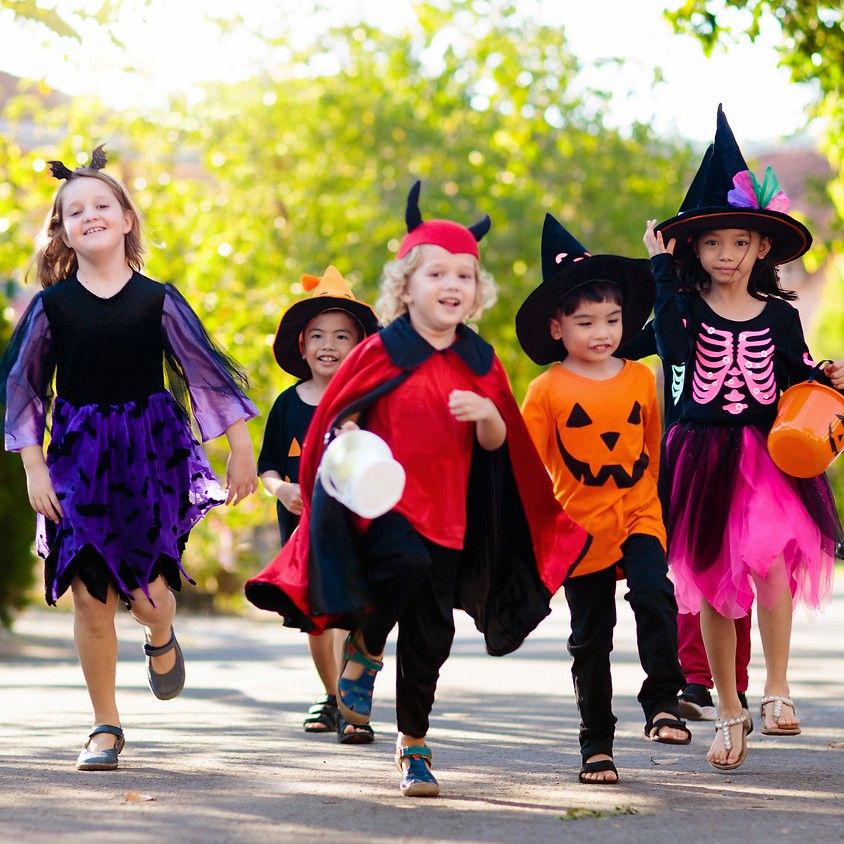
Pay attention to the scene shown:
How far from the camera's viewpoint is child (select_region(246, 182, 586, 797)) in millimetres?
5438

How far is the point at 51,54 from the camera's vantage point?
11.4 m

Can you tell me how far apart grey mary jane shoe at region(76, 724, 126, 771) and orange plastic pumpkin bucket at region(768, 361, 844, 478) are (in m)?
2.65

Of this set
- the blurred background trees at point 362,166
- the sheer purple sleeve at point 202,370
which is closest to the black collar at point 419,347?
the sheer purple sleeve at point 202,370

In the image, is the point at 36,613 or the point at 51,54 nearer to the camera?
the point at 51,54

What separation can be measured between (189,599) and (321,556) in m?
15.9

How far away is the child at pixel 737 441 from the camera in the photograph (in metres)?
6.40

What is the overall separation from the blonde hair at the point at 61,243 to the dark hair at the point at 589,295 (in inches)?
65.3

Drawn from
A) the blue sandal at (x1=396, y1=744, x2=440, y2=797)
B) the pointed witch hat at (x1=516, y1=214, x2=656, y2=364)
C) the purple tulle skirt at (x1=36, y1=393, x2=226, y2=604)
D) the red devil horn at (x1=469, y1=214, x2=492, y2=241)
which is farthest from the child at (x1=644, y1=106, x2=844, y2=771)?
the purple tulle skirt at (x1=36, y1=393, x2=226, y2=604)

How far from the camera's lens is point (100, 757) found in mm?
6082

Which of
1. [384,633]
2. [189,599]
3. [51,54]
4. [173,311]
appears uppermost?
[51,54]

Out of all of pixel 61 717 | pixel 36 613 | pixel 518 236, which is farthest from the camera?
pixel 518 236

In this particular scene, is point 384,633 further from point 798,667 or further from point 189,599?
point 189,599

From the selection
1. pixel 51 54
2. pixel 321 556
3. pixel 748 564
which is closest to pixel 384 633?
pixel 321 556

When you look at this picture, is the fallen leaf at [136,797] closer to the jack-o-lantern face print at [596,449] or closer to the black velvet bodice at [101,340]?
the black velvet bodice at [101,340]
